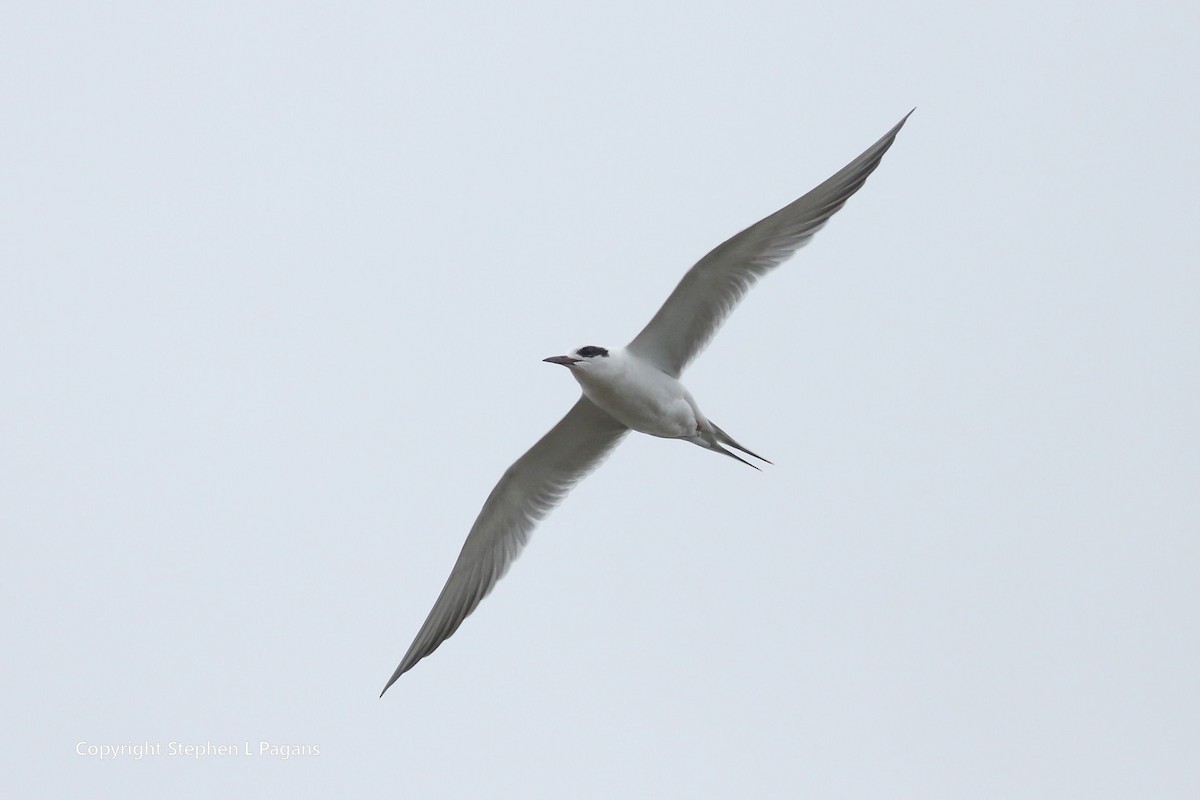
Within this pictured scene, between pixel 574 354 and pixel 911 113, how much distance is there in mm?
3175

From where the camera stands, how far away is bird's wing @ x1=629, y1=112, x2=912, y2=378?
32.1 ft

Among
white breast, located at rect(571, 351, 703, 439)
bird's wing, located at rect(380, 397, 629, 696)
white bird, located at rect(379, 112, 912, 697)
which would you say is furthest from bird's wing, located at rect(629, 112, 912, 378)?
bird's wing, located at rect(380, 397, 629, 696)

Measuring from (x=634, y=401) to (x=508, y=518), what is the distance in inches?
78.0

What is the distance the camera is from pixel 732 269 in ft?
33.7

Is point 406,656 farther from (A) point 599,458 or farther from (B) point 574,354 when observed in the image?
(B) point 574,354

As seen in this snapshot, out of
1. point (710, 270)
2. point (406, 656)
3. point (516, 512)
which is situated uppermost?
point (710, 270)

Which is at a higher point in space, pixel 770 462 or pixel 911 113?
pixel 911 113

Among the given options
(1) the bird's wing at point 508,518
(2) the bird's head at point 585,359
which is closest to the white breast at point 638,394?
(2) the bird's head at point 585,359

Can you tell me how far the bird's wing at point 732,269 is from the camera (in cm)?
978

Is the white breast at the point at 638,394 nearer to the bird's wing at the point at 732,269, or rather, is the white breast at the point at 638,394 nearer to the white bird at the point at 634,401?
the white bird at the point at 634,401

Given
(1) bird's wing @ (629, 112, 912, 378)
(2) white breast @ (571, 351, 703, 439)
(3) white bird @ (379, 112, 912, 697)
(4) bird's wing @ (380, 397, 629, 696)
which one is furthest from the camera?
(4) bird's wing @ (380, 397, 629, 696)

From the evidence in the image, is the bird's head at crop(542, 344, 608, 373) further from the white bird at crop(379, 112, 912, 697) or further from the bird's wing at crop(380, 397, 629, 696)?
the bird's wing at crop(380, 397, 629, 696)

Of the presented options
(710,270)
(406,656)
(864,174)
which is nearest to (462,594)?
(406,656)

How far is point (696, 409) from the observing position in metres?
10.6
